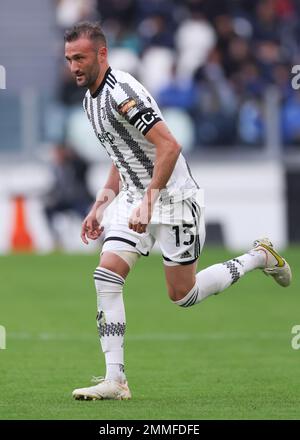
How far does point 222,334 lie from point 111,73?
422 cm

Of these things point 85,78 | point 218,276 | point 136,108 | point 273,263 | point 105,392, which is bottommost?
point 105,392

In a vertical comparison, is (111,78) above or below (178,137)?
below

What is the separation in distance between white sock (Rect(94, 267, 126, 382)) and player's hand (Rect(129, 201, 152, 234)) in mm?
497

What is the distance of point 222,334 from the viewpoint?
439 inches

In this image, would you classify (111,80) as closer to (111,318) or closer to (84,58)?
(84,58)

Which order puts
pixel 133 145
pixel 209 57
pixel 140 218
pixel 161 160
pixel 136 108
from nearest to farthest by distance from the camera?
pixel 140 218 → pixel 161 160 → pixel 136 108 → pixel 133 145 → pixel 209 57

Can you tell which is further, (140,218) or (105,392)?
(105,392)

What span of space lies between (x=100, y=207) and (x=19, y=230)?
12.0 m

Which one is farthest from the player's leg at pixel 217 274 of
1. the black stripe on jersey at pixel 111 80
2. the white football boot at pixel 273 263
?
the black stripe on jersey at pixel 111 80

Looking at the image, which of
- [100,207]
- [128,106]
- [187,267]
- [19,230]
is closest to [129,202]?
[100,207]

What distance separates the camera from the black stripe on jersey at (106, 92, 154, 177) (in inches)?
295

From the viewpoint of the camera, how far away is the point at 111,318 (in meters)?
7.49

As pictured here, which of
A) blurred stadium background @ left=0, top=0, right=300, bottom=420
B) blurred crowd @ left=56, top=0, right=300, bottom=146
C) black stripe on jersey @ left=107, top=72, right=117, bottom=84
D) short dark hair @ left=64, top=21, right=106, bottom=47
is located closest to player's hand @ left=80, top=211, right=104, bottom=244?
black stripe on jersey @ left=107, top=72, right=117, bottom=84
